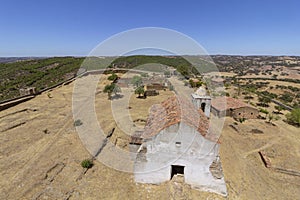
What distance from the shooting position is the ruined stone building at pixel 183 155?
9.55 meters

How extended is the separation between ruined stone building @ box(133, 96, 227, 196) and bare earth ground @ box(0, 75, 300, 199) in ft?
1.90

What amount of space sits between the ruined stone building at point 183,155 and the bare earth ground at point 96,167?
578 mm

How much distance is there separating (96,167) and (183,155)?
223 inches

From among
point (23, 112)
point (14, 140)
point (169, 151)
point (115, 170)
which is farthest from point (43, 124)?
point (169, 151)

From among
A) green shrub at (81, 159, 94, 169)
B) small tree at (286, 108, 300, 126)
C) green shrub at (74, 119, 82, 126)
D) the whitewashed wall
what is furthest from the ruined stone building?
small tree at (286, 108, 300, 126)

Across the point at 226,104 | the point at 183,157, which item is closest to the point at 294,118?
the point at 226,104

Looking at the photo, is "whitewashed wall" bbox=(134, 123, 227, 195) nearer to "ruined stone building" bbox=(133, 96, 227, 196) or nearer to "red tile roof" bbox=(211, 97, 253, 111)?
"ruined stone building" bbox=(133, 96, 227, 196)

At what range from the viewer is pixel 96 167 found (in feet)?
39.8

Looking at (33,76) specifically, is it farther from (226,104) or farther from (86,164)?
(86,164)

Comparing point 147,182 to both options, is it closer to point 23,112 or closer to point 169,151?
point 169,151

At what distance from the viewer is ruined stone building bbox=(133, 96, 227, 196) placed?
9.55 metres

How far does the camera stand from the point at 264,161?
1433 cm

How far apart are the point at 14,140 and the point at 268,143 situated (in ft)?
70.8

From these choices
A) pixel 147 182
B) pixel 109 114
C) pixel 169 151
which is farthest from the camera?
pixel 109 114
